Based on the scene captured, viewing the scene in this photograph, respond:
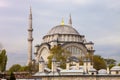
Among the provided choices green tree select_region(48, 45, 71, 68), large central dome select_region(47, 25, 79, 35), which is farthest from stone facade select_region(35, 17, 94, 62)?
green tree select_region(48, 45, 71, 68)

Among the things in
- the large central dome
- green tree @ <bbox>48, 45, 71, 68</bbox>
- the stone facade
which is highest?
the large central dome

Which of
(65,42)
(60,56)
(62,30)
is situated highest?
(62,30)

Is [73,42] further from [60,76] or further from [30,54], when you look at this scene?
[60,76]

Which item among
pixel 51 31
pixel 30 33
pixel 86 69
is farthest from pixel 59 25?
pixel 86 69

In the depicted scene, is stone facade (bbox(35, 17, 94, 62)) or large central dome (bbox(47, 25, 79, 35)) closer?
stone facade (bbox(35, 17, 94, 62))

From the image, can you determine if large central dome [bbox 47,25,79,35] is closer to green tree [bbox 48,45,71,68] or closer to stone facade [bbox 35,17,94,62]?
stone facade [bbox 35,17,94,62]

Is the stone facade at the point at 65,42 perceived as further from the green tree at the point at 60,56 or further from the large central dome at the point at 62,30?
the green tree at the point at 60,56

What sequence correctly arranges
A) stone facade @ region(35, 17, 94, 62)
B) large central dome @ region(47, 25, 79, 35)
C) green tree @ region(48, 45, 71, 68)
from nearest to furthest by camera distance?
green tree @ region(48, 45, 71, 68), stone facade @ region(35, 17, 94, 62), large central dome @ region(47, 25, 79, 35)

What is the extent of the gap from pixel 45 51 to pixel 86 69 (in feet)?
88.0

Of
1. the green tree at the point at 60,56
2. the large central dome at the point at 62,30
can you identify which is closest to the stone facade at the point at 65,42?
the large central dome at the point at 62,30

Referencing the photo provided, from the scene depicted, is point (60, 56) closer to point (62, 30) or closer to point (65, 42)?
point (65, 42)

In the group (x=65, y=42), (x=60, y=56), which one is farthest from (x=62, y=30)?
(x=60, y=56)

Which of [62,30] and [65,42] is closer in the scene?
[65,42]

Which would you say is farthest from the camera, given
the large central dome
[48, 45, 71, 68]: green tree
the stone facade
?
the large central dome
